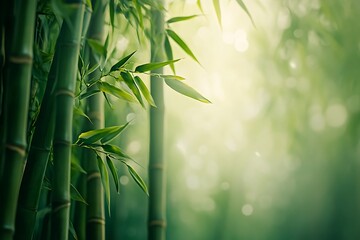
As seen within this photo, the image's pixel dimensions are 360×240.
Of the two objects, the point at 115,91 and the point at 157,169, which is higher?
the point at 115,91

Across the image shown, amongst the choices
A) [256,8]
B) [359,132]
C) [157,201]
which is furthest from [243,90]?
[157,201]

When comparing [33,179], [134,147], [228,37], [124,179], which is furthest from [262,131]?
[33,179]

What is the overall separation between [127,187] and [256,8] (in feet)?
5.11

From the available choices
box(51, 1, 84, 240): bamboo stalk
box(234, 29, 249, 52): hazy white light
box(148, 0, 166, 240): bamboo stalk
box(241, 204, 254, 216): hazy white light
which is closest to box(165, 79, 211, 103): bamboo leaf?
box(148, 0, 166, 240): bamboo stalk

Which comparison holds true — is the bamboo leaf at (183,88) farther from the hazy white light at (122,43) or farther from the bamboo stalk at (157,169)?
the hazy white light at (122,43)

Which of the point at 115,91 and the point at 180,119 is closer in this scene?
the point at 115,91

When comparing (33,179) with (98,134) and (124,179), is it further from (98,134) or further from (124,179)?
(124,179)

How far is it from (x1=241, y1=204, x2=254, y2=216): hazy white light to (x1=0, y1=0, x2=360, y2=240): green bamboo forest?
0.09 ft

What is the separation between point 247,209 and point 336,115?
1.23m

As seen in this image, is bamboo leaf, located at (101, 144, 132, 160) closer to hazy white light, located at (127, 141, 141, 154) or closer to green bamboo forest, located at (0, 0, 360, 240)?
green bamboo forest, located at (0, 0, 360, 240)

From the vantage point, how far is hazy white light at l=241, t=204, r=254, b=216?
177 inches

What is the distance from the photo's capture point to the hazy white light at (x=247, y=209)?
4491 mm

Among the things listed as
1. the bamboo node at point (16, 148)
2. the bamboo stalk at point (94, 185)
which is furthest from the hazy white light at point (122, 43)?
the bamboo node at point (16, 148)

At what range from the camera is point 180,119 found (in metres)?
3.80
